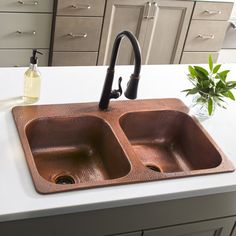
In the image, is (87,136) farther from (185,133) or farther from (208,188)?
(208,188)

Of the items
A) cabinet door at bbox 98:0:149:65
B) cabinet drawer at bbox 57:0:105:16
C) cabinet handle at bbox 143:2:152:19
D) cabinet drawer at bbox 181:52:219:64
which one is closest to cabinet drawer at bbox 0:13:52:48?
cabinet drawer at bbox 57:0:105:16

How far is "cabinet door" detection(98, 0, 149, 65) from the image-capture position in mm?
3037

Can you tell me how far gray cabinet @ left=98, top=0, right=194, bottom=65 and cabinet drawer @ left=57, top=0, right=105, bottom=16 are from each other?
65 millimetres

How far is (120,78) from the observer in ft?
4.88

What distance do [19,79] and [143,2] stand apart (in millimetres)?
1686

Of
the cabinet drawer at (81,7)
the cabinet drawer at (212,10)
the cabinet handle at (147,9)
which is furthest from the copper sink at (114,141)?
the cabinet drawer at (212,10)

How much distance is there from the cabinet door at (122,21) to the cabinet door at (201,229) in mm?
1915

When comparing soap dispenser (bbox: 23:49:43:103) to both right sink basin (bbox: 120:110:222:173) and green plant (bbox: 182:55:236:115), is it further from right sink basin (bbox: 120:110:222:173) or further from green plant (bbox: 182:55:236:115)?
green plant (bbox: 182:55:236:115)

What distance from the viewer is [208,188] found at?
1.29 metres

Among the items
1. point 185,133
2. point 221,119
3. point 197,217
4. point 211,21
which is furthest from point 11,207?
point 211,21

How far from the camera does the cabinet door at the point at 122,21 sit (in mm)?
3037

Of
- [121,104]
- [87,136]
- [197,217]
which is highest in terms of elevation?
[121,104]

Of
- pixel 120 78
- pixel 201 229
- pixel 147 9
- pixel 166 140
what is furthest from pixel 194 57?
pixel 201 229

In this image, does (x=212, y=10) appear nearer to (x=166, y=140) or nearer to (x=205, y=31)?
(x=205, y=31)
